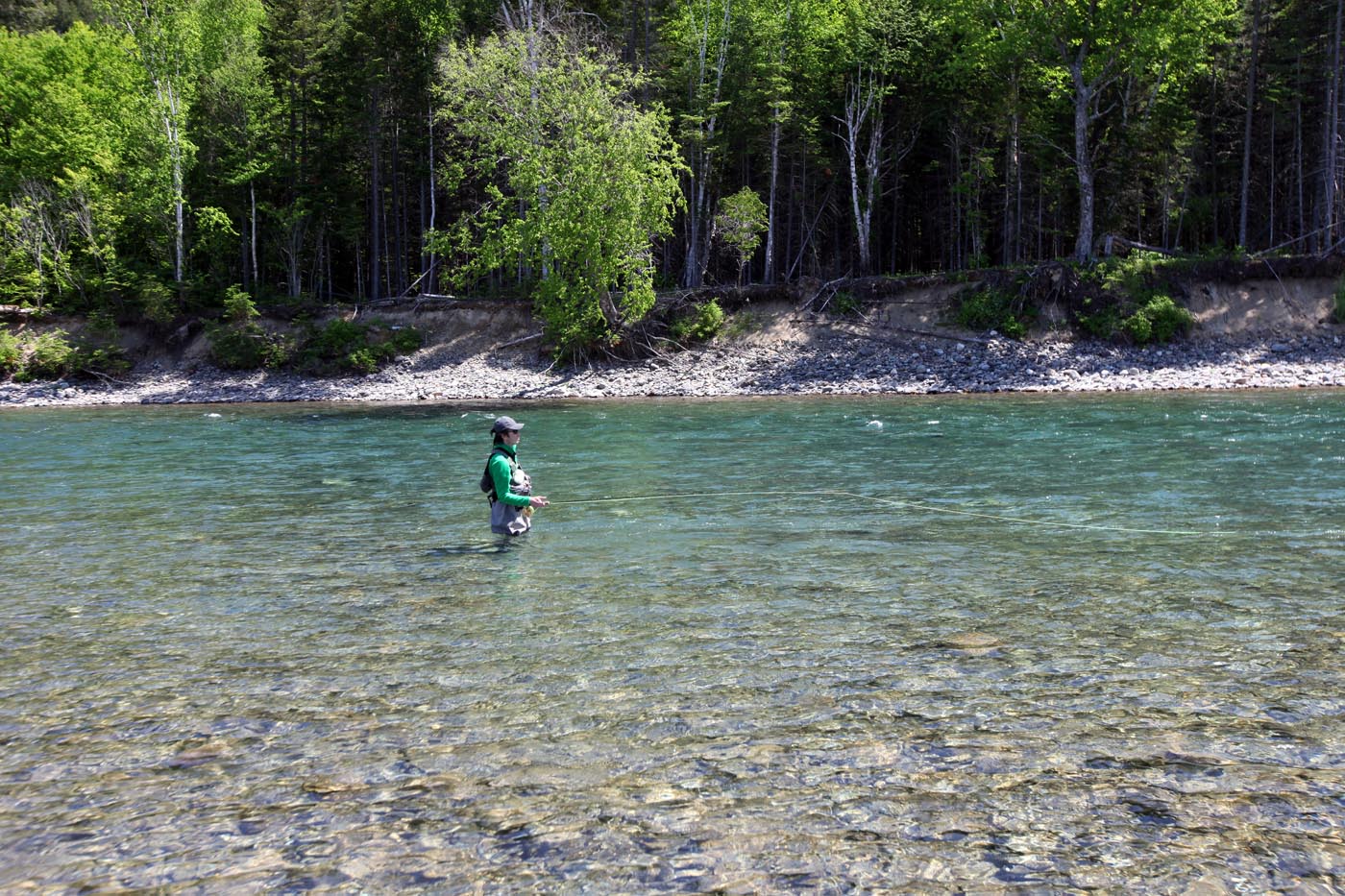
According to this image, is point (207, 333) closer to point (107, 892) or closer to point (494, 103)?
point (494, 103)

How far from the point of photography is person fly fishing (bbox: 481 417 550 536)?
10.2 meters

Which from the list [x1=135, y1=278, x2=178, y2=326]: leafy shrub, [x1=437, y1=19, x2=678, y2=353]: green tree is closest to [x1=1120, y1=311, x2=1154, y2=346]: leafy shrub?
[x1=437, y1=19, x2=678, y2=353]: green tree

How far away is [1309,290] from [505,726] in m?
42.1

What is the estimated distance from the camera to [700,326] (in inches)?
1594

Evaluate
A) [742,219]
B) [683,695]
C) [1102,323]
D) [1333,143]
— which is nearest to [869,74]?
[742,219]

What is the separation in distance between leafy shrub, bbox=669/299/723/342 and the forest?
2705 mm

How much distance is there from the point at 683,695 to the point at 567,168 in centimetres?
3277

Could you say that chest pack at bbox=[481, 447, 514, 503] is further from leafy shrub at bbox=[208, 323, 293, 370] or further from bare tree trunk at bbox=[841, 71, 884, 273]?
bare tree trunk at bbox=[841, 71, 884, 273]

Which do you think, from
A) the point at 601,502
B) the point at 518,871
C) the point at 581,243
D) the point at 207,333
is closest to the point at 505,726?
the point at 518,871

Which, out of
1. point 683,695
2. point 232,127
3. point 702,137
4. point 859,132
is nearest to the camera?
point 683,695

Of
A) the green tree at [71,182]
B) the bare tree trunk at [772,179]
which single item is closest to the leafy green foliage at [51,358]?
the green tree at [71,182]

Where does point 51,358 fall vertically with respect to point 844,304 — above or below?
below

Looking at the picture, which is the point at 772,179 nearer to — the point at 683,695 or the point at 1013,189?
the point at 1013,189

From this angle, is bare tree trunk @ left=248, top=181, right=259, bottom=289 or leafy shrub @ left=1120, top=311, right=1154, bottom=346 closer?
leafy shrub @ left=1120, top=311, right=1154, bottom=346
